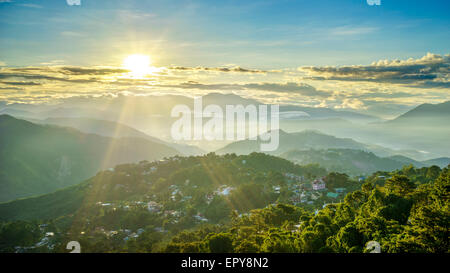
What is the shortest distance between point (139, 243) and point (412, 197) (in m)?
38.3

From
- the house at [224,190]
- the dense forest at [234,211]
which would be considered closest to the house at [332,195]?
the dense forest at [234,211]

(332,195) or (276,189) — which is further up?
(332,195)

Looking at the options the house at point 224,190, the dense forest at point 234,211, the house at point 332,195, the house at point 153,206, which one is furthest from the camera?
the house at point 224,190

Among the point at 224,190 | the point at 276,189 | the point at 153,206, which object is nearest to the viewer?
the point at 153,206

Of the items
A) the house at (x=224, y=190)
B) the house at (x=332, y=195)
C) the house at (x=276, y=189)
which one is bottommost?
the house at (x=224, y=190)

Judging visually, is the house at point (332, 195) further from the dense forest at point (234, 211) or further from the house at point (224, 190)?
the house at point (224, 190)

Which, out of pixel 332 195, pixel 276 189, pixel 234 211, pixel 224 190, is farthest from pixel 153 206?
pixel 332 195

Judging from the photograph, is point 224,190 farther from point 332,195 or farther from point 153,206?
point 332,195

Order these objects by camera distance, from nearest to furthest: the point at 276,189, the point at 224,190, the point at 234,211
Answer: the point at 234,211, the point at 276,189, the point at 224,190

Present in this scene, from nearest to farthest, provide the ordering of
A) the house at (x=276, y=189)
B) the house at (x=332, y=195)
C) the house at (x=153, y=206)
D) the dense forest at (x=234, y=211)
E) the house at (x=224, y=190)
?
the dense forest at (x=234, y=211)
the house at (x=332, y=195)
the house at (x=153, y=206)
the house at (x=276, y=189)
the house at (x=224, y=190)

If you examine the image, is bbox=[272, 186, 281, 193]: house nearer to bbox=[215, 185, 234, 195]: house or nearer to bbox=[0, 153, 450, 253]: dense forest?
bbox=[0, 153, 450, 253]: dense forest

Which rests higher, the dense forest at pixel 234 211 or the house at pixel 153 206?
the dense forest at pixel 234 211
